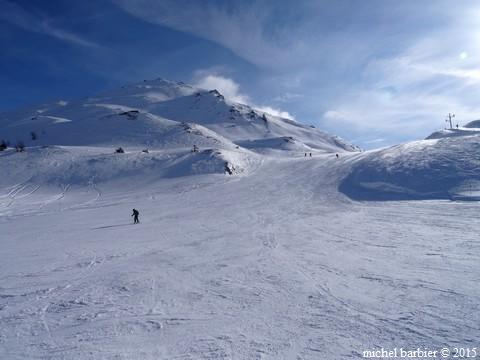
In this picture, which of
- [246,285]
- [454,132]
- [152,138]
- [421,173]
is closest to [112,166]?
[152,138]

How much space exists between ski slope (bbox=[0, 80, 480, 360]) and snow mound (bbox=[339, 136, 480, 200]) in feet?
0.64

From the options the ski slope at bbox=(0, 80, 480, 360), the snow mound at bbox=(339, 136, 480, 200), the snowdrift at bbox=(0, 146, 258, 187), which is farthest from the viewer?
the snowdrift at bbox=(0, 146, 258, 187)

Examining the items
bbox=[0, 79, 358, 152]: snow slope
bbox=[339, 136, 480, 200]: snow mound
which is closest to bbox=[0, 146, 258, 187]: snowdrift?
bbox=[339, 136, 480, 200]: snow mound

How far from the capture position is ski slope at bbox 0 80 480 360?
6973 mm

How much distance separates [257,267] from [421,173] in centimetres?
2386

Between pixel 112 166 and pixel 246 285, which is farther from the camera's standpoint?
pixel 112 166

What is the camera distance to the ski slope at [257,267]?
6973mm

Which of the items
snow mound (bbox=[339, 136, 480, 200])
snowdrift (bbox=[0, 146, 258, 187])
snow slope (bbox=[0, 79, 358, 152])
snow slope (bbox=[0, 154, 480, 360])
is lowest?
snow slope (bbox=[0, 154, 480, 360])

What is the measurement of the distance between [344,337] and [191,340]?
124 inches

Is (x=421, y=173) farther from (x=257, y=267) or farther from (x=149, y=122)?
(x=149, y=122)

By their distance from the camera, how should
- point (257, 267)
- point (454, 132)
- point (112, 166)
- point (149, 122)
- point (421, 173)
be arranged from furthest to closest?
1. point (149, 122)
2. point (112, 166)
3. point (454, 132)
4. point (421, 173)
5. point (257, 267)

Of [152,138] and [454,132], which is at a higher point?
[152,138]

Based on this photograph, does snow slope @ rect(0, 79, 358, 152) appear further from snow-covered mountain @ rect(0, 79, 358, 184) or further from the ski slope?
the ski slope

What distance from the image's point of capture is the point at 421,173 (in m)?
29.4
